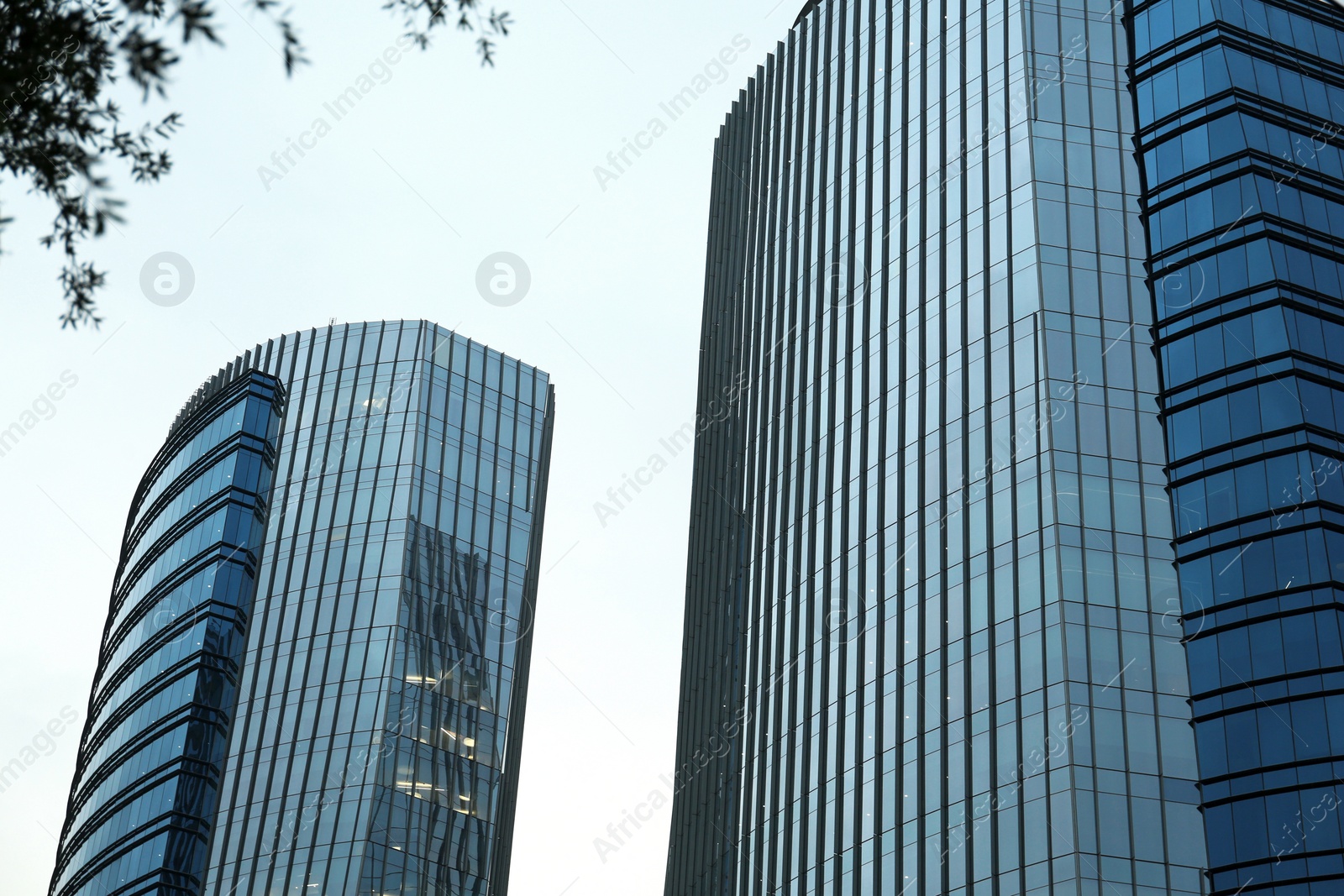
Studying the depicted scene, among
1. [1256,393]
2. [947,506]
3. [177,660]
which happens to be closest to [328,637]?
[177,660]

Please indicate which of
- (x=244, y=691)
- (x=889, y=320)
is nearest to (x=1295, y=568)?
(x=889, y=320)

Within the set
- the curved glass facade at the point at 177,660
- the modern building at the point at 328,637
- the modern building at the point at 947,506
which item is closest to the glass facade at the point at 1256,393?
the modern building at the point at 947,506

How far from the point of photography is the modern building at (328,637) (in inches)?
3866

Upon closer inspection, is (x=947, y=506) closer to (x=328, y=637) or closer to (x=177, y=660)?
(x=328, y=637)

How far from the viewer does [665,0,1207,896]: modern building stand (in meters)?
58.0

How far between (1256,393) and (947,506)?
14093 millimetres

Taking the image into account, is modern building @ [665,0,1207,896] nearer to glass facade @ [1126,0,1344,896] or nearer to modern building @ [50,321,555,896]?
glass facade @ [1126,0,1344,896]

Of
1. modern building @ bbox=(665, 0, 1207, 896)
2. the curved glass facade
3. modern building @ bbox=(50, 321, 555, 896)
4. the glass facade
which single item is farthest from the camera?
the curved glass facade

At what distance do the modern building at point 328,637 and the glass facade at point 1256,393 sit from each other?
55.9 meters

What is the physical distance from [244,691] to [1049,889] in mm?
66871

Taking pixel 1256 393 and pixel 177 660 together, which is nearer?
pixel 1256 393

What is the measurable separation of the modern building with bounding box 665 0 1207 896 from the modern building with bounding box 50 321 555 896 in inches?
697

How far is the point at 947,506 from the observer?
2655 inches

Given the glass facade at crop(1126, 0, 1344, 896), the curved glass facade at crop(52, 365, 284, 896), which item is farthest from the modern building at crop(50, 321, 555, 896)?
the glass facade at crop(1126, 0, 1344, 896)
